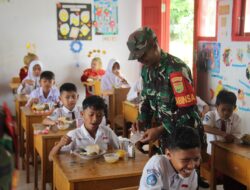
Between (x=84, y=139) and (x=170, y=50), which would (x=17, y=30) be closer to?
(x=170, y=50)

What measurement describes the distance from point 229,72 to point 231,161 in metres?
2.31

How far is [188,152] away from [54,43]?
20.6 feet

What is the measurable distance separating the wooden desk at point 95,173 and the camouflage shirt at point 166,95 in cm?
37

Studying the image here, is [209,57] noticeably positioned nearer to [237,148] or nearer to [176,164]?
[237,148]

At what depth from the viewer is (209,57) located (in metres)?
5.71

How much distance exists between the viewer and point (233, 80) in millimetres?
5090

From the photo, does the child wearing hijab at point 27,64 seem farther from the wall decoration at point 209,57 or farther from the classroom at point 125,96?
A: the wall decoration at point 209,57

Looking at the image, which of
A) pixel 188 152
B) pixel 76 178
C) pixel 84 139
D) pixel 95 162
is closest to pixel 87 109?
pixel 84 139

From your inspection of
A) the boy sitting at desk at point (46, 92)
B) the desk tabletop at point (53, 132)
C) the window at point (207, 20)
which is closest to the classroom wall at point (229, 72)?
the window at point (207, 20)

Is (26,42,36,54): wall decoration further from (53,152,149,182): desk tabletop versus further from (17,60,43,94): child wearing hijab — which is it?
(53,152,149,182): desk tabletop

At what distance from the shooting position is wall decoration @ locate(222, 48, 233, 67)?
16.9 feet

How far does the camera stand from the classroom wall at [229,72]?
4824mm

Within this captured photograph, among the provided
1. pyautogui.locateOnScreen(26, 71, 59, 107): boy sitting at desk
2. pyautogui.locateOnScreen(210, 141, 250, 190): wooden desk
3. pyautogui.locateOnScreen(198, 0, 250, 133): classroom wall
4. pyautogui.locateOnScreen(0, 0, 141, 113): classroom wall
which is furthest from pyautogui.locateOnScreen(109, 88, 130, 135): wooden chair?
pyautogui.locateOnScreen(210, 141, 250, 190): wooden desk

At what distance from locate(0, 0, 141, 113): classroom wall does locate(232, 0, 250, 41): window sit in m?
3.56
